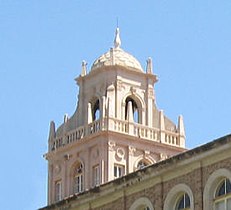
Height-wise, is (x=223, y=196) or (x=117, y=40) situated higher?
(x=117, y=40)

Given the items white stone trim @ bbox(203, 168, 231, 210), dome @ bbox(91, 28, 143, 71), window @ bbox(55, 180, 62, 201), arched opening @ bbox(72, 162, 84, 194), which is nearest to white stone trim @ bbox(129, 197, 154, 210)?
white stone trim @ bbox(203, 168, 231, 210)

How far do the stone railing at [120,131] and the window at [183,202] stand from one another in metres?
37.4

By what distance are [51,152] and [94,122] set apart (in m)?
4.86

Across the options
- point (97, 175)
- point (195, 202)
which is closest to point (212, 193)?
point (195, 202)

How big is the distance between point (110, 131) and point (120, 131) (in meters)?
0.88

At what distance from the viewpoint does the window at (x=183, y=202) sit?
60156 millimetres

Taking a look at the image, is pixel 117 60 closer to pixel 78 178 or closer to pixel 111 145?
pixel 111 145

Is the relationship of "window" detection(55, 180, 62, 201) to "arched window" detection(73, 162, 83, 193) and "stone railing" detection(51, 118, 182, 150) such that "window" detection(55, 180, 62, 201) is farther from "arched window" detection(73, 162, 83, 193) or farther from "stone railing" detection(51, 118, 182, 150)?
"stone railing" detection(51, 118, 182, 150)

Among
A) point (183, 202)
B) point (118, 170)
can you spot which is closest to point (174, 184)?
point (183, 202)

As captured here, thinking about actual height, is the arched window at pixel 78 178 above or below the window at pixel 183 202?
above

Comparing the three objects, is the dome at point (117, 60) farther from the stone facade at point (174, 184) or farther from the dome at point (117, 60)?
the stone facade at point (174, 184)

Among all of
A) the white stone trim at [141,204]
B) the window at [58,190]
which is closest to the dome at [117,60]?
the window at [58,190]

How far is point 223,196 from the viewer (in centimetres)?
5831

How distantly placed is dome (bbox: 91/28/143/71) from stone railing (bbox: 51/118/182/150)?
4.76 metres
